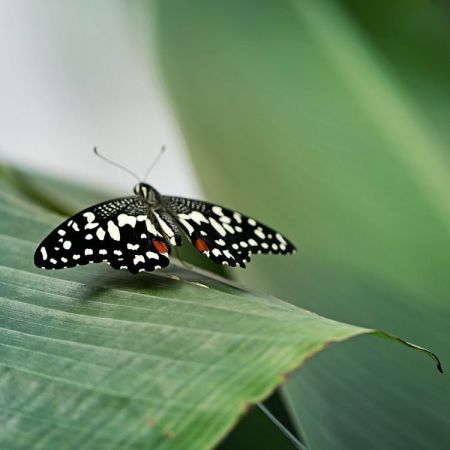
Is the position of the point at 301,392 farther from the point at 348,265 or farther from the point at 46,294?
the point at 46,294

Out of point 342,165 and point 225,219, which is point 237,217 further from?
point 342,165

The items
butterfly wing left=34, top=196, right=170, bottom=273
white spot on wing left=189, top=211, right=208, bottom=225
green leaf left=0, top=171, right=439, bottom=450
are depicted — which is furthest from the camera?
white spot on wing left=189, top=211, right=208, bottom=225

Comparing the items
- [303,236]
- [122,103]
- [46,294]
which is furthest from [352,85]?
[122,103]

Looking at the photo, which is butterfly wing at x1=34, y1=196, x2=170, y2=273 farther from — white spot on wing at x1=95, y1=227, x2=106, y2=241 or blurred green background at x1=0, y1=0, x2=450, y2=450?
A: blurred green background at x1=0, y1=0, x2=450, y2=450

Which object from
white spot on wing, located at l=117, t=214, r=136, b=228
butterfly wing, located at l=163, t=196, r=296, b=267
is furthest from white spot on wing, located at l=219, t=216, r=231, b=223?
white spot on wing, located at l=117, t=214, r=136, b=228

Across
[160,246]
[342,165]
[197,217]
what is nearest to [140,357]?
[160,246]

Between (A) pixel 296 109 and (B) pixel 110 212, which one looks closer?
(B) pixel 110 212
